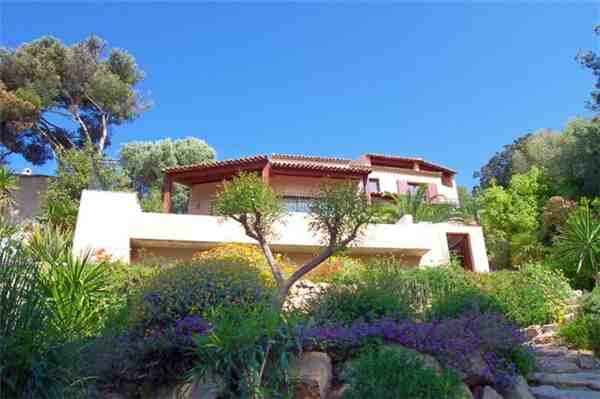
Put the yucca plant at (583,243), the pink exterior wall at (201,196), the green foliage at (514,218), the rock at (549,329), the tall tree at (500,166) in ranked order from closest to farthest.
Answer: the rock at (549,329) < the yucca plant at (583,243) < the green foliage at (514,218) < the pink exterior wall at (201,196) < the tall tree at (500,166)

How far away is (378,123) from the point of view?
47.8 feet

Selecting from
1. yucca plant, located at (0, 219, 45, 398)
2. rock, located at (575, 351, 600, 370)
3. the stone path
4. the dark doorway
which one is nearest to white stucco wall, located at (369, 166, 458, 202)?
the dark doorway

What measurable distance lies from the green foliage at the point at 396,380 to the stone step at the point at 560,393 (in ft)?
6.39

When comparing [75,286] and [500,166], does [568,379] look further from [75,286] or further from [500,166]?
[500,166]

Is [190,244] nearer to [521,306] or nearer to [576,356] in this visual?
[521,306]

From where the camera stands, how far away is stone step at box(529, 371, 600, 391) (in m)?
6.20

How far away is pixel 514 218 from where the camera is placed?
69.3 feet

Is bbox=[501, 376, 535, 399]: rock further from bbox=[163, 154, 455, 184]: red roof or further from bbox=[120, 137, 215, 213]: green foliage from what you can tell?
bbox=[120, 137, 215, 213]: green foliage

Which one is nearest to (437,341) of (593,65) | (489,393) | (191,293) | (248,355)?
(489,393)

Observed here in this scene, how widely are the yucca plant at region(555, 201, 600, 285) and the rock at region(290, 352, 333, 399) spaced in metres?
12.0

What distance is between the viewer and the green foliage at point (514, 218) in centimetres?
2028

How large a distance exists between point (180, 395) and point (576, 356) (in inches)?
270

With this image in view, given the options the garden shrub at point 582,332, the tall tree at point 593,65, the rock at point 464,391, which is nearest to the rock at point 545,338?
the garden shrub at point 582,332

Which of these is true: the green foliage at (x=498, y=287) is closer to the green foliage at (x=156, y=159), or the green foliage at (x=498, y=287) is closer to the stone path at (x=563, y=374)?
the stone path at (x=563, y=374)
